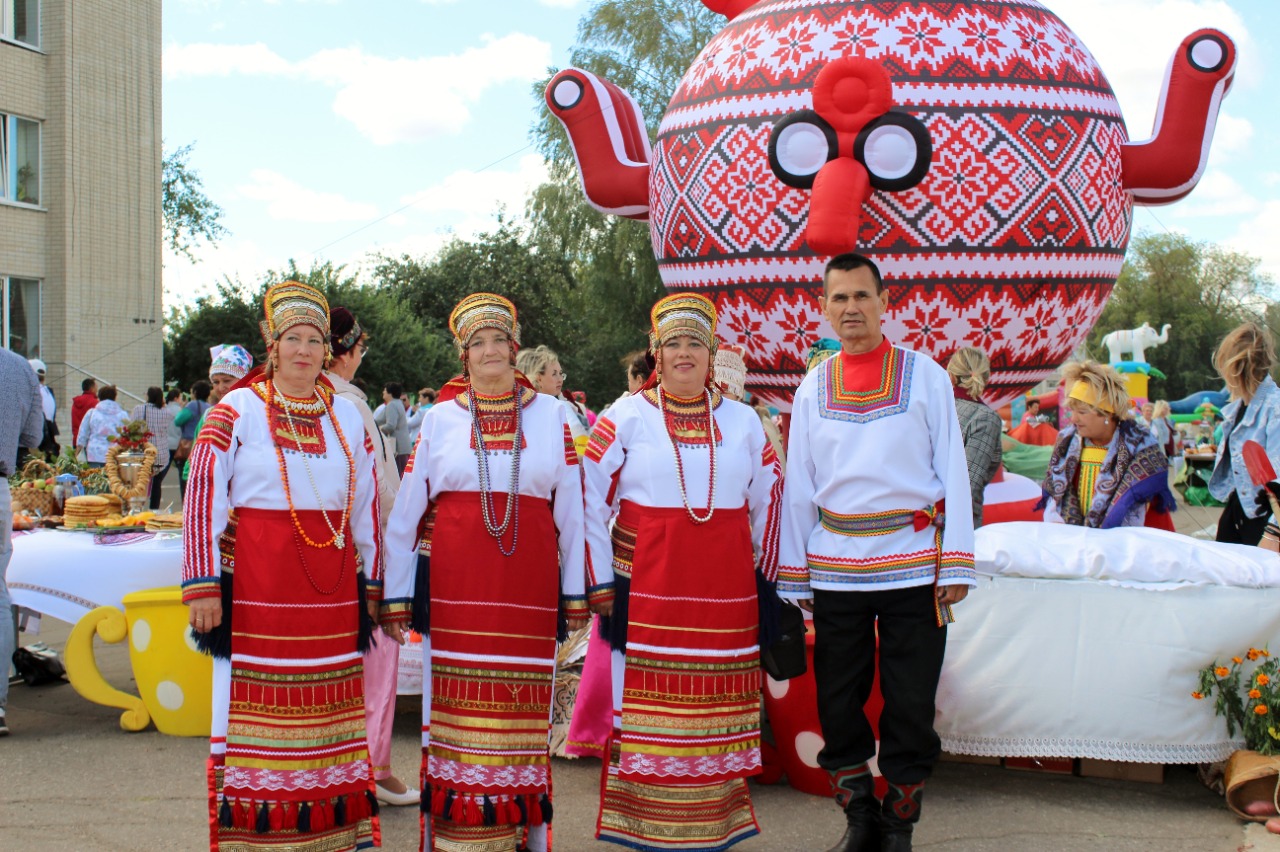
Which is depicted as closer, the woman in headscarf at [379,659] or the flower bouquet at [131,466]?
the woman in headscarf at [379,659]

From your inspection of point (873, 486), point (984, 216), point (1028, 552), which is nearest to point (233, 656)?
point (873, 486)

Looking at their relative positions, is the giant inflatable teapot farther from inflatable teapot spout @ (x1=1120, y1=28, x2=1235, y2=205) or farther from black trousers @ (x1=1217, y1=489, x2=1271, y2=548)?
black trousers @ (x1=1217, y1=489, x2=1271, y2=548)

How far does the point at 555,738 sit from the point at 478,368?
1.91 metres

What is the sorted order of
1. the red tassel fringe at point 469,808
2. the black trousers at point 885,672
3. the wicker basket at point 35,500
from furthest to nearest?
the wicker basket at point 35,500 < the black trousers at point 885,672 < the red tassel fringe at point 469,808

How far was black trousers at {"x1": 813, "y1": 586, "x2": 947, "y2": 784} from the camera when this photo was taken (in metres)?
3.75

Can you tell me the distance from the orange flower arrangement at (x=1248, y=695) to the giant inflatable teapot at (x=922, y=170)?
84.9 inches

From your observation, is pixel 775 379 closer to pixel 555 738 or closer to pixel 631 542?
pixel 555 738

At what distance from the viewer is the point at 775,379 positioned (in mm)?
6582

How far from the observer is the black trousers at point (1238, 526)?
5.73 metres

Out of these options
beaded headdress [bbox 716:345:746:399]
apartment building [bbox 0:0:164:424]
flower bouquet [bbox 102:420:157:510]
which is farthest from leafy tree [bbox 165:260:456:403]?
beaded headdress [bbox 716:345:746:399]

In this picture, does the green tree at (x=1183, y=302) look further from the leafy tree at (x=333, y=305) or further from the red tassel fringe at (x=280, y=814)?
the red tassel fringe at (x=280, y=814)

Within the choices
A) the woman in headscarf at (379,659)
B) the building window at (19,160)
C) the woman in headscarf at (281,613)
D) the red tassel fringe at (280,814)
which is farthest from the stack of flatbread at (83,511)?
the building window at (19,160)

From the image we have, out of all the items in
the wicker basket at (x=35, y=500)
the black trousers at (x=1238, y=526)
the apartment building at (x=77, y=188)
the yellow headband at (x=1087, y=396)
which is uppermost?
the apartment building at (x=77, y=188)

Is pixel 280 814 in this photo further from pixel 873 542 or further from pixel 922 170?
pixel 922 170
